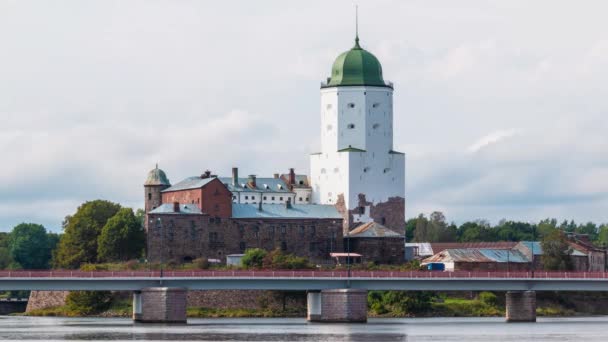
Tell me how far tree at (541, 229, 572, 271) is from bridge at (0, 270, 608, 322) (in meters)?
38.7

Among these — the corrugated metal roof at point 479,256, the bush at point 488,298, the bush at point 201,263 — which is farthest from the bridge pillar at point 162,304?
the corrugated metal roof at point 479,256

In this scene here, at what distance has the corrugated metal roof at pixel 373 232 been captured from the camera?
163 meters

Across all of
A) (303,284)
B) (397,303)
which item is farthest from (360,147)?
(303,284)

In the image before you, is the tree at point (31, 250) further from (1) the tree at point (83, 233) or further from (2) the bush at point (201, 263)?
(2) the bush at point (201, 263)

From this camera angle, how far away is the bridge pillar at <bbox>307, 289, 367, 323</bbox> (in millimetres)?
121312

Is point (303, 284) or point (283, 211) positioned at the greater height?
point (283, 211)

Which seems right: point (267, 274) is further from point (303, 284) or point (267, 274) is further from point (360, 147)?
point (360, 147)

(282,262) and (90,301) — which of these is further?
(282,262)

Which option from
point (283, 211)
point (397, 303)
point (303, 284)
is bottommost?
point (397, 303)

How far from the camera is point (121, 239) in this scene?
523ft

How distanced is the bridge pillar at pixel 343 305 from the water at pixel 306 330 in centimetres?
123

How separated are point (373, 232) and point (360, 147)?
1011 cm

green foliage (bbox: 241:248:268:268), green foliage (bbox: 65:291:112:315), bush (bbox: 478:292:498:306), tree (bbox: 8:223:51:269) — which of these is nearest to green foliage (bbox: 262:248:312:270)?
green foliage (bbox: 241:248:268:268)

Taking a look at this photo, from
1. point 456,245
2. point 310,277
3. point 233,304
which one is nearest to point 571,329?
point 310,277
